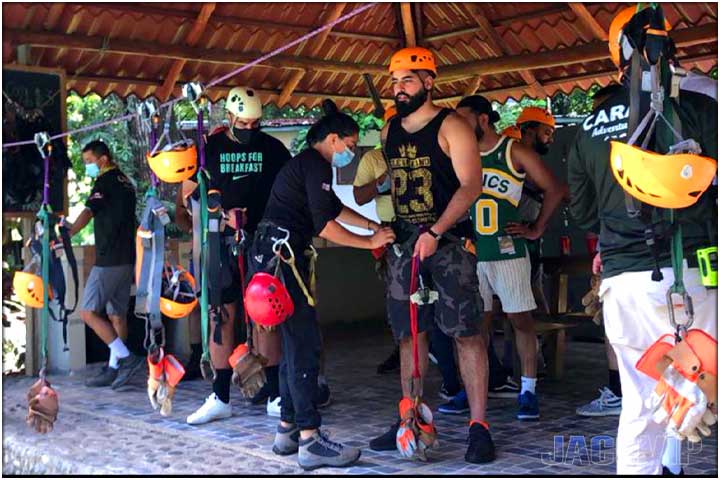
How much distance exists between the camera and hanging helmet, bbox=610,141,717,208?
3.52 metres

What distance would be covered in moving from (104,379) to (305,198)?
11.8 feet

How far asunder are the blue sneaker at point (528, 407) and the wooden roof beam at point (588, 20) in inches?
148

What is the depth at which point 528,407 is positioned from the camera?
633 centimetres

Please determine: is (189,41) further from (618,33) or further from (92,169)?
(618,33)

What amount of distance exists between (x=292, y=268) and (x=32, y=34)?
3623 millimetres

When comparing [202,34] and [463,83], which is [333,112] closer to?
[202,34]

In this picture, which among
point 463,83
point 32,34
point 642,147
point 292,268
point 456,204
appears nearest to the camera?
point 642,147

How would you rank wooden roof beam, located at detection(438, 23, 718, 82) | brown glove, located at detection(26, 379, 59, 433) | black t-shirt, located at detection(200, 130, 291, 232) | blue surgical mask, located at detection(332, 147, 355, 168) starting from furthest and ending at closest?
wooden roof beam, located at detection(438, 23, 718, 82) < black t-shirt, located at detection(200, 130, 291, 232) < brown glove, located at detection(26, 379, 59, 433) < blue surgical mask, located at detection(332, 147, 355, 168)

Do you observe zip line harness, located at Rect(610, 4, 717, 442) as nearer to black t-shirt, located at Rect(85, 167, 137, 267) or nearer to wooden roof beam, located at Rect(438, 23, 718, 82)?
wooden roof beam, located at Rect(438, 23, 718, 82)

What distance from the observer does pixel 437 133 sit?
534 centimetres

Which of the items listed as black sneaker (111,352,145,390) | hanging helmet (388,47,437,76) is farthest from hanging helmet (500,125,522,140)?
black sneaker (111,352,145,390)

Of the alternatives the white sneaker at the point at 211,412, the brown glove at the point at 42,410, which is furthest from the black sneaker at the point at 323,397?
the brown glove at the point at 42,410

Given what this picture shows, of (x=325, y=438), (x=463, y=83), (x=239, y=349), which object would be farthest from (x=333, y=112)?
(x=463, y=83)

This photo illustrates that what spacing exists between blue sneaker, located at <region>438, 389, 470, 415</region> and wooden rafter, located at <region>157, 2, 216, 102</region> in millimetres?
3960
